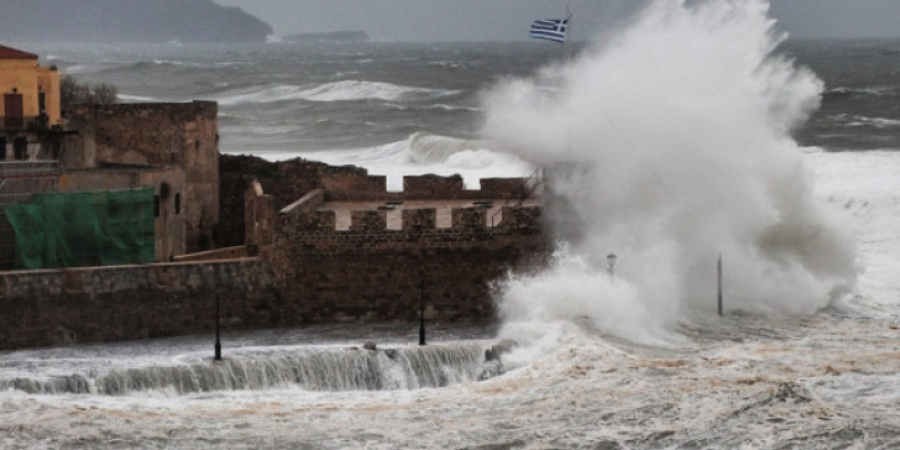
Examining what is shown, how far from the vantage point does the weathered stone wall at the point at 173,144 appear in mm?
32094

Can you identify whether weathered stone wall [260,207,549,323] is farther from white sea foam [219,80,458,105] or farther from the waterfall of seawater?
white sea foam [219,80,458,105]

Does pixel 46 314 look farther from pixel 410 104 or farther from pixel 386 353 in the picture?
pixel 410 104

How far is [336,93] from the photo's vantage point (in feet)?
322

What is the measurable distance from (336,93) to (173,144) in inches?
2610

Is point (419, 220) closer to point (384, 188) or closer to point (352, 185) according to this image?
point (384, 188)

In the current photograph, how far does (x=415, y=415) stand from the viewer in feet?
73.7

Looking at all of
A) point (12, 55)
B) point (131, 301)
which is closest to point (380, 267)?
point (131, 301)

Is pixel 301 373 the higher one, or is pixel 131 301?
pixel 131 301

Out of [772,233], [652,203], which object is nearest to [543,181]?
[652,203]

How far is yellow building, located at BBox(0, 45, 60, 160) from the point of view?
33.9 m

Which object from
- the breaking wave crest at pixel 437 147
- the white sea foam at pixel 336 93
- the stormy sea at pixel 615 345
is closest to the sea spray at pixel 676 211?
the stormy sea at pixel 615 345

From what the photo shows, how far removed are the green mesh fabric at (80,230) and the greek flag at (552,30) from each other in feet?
23.2

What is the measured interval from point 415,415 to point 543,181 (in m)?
7.93

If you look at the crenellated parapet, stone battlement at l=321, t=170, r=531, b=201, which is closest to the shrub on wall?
stone battlement at l=321, t=170, r=531, b=201
